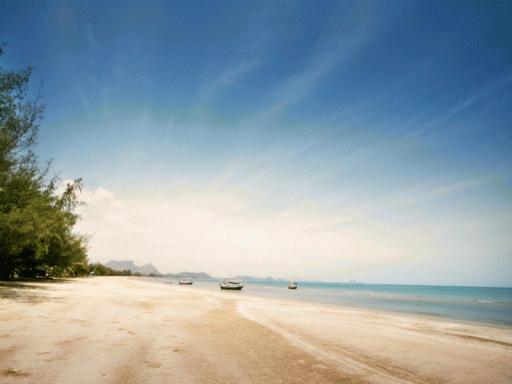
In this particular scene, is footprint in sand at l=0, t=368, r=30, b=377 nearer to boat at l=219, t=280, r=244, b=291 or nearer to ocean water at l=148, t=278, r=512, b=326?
ocean water at l=148, t=278, r=512, b=326

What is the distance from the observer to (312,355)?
783cm

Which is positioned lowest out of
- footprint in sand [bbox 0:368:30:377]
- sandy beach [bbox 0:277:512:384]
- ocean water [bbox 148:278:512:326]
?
ocean water [bbox 148:278:512:326]

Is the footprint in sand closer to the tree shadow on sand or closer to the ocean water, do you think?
the tree shadow on sand

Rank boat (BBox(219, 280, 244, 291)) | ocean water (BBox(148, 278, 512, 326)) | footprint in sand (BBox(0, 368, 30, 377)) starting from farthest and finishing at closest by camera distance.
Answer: boat (BBox(219, 280, 244, 291)) → ocean water (BBox(148, 278, 512, 326)) → footprint in sand (BBox(0, 368, 30, 377))

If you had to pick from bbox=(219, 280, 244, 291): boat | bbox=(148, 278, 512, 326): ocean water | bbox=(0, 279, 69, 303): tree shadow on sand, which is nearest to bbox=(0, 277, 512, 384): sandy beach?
bbox=(0, 279, 69, 303): tree shadow on sand

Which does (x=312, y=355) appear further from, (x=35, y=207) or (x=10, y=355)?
(x=35, y=207)

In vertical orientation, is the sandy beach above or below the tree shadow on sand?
below

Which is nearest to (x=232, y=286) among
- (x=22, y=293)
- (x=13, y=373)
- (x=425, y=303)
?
(x=425, y=303)

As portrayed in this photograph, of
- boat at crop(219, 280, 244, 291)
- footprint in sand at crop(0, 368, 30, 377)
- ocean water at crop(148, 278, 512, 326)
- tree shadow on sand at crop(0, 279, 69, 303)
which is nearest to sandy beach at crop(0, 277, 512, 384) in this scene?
footprint in sand at crop(0, 368, 30, 377)

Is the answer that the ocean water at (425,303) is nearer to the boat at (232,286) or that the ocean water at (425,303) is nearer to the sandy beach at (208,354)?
the boat at (232,286)

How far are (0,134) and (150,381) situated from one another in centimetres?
1602

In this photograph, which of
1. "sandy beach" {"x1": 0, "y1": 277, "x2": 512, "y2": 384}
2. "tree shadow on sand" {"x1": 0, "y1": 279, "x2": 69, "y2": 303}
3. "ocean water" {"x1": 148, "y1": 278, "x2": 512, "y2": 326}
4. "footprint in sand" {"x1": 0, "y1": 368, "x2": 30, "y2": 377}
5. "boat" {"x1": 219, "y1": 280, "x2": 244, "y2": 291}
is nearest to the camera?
"footprint in sand" {"x1": 0, "y1": 368, "x2": 30, "y2": 377}

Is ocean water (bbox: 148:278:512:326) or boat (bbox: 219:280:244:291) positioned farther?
boat (bbox: 219:280:244:291)

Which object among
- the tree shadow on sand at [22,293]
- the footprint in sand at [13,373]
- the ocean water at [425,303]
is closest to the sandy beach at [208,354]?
the footprint in sand at [13,373]
